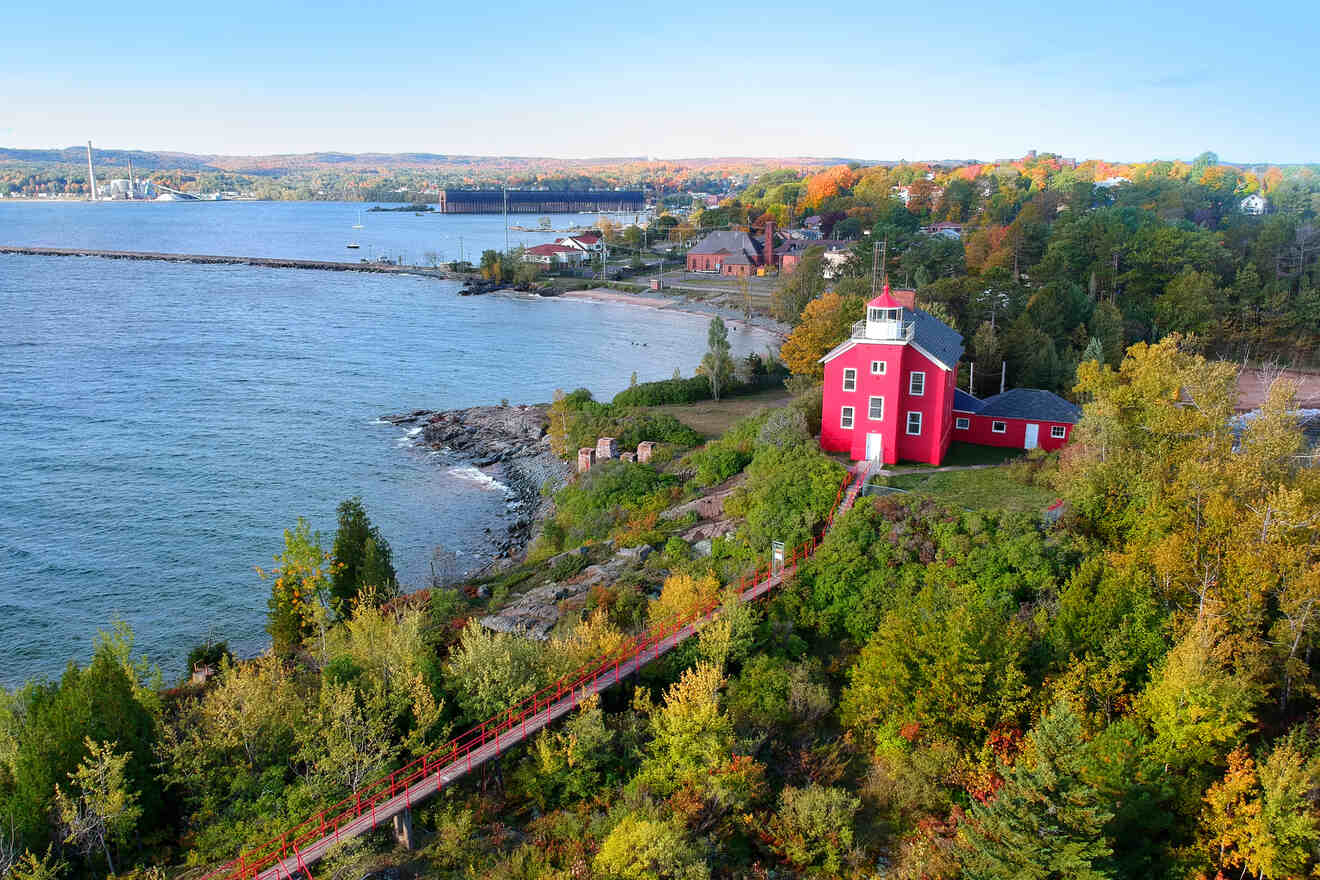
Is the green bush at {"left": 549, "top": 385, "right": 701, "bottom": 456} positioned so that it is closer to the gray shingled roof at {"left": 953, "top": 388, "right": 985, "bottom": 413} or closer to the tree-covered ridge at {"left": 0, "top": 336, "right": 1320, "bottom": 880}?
the gray shingled roof at {"left": 953, "top": 388, "right": 985, "bottom": 413}

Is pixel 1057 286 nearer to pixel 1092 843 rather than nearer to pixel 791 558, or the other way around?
pixel 791 558

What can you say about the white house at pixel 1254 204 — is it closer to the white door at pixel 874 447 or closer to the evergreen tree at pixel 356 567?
the white door at pixel 874 447

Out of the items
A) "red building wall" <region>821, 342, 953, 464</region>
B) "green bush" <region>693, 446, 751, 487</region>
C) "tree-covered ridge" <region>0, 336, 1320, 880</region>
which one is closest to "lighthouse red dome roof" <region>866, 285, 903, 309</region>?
"red building wall" <region>821, 342, 953, 464</region>

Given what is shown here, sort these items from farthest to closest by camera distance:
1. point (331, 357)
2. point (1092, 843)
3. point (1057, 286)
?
1. point (331, 357)
2. point (1057, 286)
3. point (1092, 843)

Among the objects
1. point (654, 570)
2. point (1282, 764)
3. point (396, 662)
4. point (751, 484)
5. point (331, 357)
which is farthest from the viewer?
point (331, 357)

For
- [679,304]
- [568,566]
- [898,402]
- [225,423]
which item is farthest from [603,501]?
[679,304]

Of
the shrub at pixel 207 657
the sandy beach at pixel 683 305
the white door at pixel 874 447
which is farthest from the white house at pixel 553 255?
the shrub at pixel 207 657

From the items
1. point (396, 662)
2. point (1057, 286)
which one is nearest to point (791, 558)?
point (396, 662)
